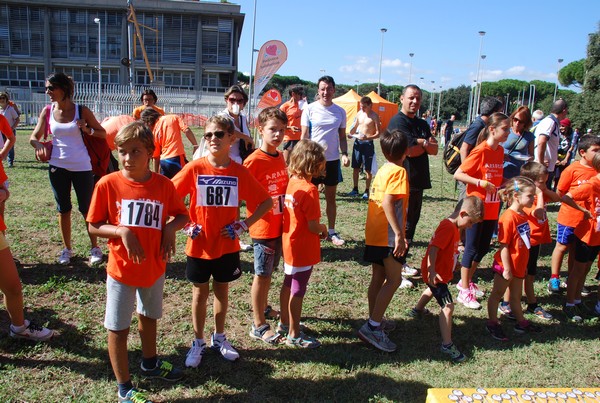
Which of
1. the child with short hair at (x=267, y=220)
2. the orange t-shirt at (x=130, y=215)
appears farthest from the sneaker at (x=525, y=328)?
the orange t-shirt at (x=130, y=215)

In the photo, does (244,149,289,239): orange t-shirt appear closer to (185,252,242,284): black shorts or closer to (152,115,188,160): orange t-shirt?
(185,252,242,284): black shorts

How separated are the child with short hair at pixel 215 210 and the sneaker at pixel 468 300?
2.52 m

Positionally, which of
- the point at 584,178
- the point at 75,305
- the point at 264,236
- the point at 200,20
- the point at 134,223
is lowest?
the point at 75,305

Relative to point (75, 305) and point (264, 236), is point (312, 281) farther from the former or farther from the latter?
point (75, 305)

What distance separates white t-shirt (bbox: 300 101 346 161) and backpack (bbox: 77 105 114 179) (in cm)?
281

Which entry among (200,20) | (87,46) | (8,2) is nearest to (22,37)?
(8,2)

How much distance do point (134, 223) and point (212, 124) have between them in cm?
89

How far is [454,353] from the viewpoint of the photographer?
3.61 m

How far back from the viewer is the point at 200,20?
52031mm

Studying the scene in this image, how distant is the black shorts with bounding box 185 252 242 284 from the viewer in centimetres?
320

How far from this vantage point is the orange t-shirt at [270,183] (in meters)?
3.66

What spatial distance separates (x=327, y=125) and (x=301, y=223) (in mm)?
3288

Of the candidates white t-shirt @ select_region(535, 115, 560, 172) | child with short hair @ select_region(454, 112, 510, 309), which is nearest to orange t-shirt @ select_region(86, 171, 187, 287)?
child with short hair @ select_region(454, 112, 510, 309)

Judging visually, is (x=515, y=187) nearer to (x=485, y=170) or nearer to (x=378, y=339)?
(x=485, y=170)
